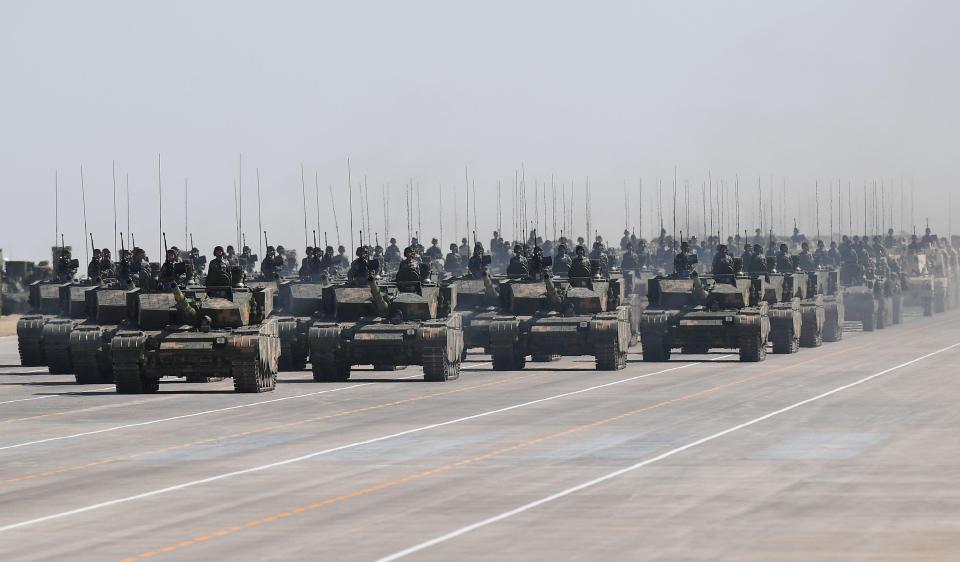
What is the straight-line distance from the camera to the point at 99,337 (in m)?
40.3

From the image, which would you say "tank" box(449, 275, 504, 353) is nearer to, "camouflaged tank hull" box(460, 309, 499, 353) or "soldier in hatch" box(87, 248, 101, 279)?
"camouflaged tank hull" box(460, 309, 499, 353)

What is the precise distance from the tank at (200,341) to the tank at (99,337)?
78.5 inches

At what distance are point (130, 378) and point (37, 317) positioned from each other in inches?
414

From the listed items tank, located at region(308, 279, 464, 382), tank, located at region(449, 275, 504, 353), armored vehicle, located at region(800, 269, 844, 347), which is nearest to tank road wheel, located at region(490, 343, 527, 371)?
tank, located at region(308, 279, 464, 382)

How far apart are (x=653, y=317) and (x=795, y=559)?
1206 inches

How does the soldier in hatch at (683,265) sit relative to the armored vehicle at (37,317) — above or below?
above

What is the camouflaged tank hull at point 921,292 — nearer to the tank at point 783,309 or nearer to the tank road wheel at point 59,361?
the tank at point 783,309

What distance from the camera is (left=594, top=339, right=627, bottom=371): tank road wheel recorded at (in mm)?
42562

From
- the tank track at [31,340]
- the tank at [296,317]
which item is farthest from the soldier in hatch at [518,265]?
the tank track at [31,340]

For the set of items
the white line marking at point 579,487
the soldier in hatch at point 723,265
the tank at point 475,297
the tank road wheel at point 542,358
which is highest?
the soldier in hatch at point 723,265

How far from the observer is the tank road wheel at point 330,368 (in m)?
39.8

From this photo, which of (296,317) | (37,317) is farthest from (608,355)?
(37,317)

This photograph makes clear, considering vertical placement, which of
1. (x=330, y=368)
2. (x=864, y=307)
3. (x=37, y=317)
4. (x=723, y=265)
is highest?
(x=723, y=265)

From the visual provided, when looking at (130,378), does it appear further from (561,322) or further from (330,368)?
(561,322)
